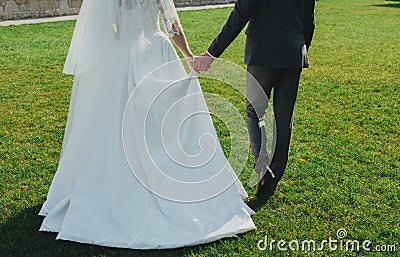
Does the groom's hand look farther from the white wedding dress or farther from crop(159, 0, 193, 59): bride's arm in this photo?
crop(159, 0, 193, 59): bride's arm

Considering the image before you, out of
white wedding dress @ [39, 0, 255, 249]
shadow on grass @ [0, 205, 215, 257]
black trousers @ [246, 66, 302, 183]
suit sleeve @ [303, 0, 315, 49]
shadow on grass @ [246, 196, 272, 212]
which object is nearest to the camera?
shadow on grass @ [0, 205, 215, 257]

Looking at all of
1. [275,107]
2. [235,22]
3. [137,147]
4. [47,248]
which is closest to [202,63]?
[235,22]

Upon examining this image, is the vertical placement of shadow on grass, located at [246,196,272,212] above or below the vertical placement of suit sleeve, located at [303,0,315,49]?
below

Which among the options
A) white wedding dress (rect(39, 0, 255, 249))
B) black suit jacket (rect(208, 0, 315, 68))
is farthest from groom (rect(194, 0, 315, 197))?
white wedding dress (rect(39, 0, 255, 249))

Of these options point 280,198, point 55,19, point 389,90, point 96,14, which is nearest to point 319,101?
point 389,90

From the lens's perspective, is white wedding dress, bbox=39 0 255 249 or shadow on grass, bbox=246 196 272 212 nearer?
white wedding dress, bbox=39 0 255 249

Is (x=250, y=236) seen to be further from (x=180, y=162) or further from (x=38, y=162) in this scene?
(x=38, y=162)

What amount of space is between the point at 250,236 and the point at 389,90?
4.58 metres

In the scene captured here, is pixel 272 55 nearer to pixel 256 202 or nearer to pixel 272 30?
pixel 272 30

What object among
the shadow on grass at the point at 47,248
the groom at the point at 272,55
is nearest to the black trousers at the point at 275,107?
the groom at the point at 272,55

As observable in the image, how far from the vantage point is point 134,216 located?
3666 millimetres

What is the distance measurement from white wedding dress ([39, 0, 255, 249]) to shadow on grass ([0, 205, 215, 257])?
6 centimetres

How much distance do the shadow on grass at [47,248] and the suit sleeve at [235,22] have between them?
1426mm

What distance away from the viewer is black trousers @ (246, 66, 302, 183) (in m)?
4.00
